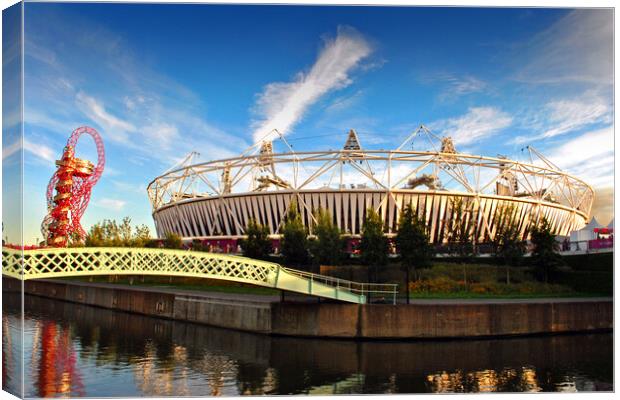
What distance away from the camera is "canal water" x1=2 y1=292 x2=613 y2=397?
18.5 metres

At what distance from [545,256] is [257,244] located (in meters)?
23.9

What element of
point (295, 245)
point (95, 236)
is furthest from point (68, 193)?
point (295, 245)

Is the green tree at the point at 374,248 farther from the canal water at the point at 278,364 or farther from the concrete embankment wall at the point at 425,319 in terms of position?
the canal water at the point at 278,364

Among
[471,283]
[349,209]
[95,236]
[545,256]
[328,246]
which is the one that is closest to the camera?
[471,283]

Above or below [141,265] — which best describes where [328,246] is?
above

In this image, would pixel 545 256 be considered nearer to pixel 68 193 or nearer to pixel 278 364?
pixel 278 364

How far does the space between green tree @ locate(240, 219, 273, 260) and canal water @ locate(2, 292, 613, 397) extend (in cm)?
1992

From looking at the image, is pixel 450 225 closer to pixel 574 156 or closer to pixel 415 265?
pixel 415 265

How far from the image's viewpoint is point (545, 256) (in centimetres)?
3906

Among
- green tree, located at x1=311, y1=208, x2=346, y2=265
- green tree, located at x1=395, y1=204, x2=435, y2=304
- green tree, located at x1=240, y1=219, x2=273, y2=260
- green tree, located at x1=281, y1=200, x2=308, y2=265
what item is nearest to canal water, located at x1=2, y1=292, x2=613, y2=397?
green tree, located at x1=395, y1=204, x2=435, y2=304

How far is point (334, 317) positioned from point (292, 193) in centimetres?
3712

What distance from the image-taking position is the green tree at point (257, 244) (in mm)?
50375

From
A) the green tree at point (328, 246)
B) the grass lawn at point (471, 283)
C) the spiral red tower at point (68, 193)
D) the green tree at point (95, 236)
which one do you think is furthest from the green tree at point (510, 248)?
the green tree at point (95, 236)

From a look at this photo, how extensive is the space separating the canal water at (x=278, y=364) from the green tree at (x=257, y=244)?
19915mm
